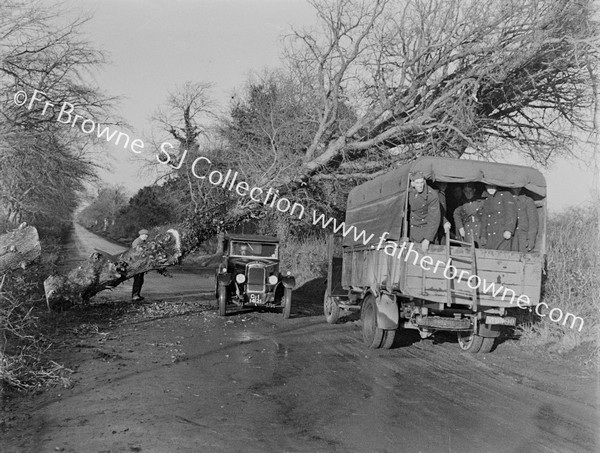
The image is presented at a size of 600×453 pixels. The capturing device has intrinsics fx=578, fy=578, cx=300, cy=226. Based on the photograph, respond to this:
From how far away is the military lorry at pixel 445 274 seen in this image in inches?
336

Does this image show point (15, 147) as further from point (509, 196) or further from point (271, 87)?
point (271, 87)

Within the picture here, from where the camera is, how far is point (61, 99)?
41.5ft

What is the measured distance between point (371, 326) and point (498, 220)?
→ 2751 millimetres

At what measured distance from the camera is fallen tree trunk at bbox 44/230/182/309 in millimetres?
12820

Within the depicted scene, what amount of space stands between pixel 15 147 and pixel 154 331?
4.83 m

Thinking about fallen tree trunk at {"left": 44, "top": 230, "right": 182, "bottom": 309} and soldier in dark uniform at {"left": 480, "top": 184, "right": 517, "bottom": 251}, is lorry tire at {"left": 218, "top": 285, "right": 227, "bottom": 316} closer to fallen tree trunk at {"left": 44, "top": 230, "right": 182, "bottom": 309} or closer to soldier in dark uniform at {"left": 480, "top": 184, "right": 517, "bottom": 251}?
fallen tree trunk at {"left": 44, "top": 230, "right": 182, "bottom": 309}

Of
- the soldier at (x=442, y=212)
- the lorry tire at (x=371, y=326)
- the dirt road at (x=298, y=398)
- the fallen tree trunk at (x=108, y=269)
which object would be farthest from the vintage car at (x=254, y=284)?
the soldier at (x=442, y=212)

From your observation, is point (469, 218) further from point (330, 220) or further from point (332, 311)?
point (330, 220)

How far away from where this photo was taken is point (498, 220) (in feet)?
31.3

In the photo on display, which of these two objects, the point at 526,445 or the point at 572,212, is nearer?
the point at 526,445

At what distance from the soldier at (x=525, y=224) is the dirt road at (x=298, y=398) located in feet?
5.87

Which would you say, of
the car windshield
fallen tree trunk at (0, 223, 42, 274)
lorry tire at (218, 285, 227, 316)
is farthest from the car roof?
fallen tree trunk at (0, 223, 42, 274)

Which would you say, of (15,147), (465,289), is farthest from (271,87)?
(465,289)

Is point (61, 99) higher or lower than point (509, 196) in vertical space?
higher
